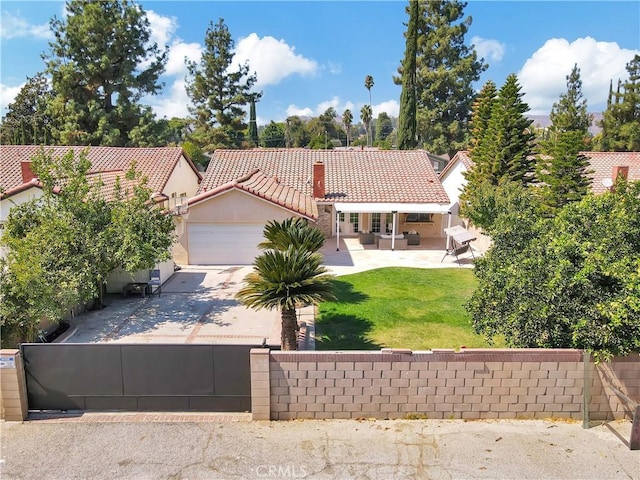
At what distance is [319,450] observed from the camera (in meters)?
9.59

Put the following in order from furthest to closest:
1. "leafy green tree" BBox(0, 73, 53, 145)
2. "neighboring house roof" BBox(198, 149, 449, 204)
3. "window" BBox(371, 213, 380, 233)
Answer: "leafy green tree" BBox(0, 73, 53, 145) → "window" BBox(371, 213, 380, 233) → "neighboring house roof" BBox(198, 149, 449, 204)

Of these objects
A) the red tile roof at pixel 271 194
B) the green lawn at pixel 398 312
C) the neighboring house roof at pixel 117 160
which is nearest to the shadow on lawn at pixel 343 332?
the green lawn at pixel 398 312

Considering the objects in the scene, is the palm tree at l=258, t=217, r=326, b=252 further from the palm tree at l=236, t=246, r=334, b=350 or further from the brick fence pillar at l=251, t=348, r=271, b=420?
the brick fence pillar at l=251, t=348, r=271, b=420

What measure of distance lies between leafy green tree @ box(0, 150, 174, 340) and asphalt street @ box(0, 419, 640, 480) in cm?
410

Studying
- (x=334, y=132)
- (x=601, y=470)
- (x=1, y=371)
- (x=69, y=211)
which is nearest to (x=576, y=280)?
(x=601, y=470)

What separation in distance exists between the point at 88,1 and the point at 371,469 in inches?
2547

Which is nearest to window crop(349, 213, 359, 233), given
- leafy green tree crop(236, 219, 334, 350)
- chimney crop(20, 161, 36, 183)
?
chimney crop(20, 161, 36, 183)

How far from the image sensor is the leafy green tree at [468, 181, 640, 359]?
10055 mm

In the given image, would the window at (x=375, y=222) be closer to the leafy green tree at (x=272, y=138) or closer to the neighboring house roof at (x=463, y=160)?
the neighboring house roof at (x=463, y=160)

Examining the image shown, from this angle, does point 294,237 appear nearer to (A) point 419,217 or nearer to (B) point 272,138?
(A) point 419,217

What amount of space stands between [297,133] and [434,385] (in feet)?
408

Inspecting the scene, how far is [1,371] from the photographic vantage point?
10500 millimetres

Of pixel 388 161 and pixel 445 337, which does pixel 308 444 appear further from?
pixel 388 161

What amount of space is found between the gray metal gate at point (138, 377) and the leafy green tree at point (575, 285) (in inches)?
266
